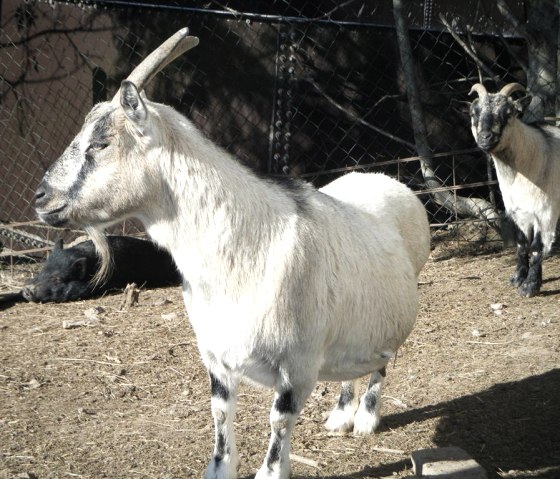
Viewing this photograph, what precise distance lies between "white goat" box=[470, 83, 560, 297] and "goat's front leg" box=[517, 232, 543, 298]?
0.04 ft

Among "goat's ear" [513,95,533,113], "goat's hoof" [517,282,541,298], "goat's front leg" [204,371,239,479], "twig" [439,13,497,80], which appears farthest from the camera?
"twig" [439,13,497,80]

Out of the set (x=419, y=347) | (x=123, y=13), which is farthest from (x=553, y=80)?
(x=123, y=13)

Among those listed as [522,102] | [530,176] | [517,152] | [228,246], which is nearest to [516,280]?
[530,176]

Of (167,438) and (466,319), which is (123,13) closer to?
(466,319)

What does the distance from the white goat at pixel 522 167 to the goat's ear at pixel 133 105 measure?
5.00 metres

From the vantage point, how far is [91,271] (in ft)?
24.7

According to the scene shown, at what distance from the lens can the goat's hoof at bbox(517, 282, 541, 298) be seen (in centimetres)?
712

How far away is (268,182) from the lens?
3.72m

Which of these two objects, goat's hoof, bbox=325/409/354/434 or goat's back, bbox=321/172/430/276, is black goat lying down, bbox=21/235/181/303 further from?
goat's hoof, bbox=325/409/354/434

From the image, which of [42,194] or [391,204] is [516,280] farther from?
[42,194]

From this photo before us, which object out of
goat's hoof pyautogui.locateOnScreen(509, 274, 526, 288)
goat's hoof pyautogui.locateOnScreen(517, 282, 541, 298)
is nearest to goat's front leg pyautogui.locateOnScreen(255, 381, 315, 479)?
goat's hoof pyautogui.locateOnScreen(517, 282, 541, 298)

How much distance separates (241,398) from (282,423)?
1423mm

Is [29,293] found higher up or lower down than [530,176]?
lower down

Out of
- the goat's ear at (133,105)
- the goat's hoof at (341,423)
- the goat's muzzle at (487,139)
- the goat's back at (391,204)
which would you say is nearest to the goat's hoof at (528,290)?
the goat's muzzle at (487,139)
